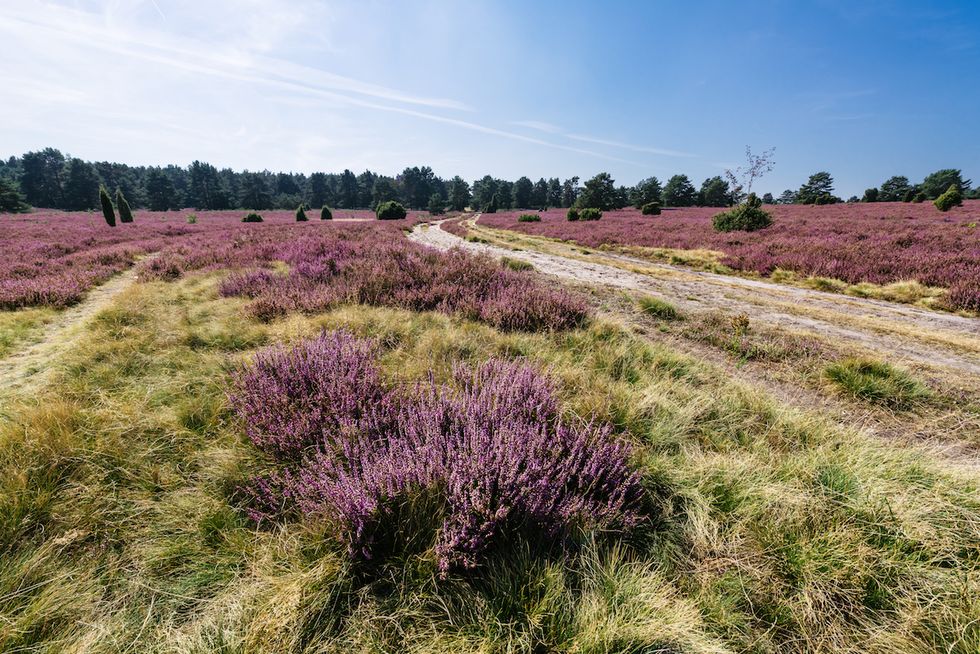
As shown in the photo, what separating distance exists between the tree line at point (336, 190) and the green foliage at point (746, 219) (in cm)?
2067

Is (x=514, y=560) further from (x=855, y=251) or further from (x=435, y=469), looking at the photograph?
(x=855, y=251)

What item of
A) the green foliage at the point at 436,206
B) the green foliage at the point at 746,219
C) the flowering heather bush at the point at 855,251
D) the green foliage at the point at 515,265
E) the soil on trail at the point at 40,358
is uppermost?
the green foliage at the point at 436,206

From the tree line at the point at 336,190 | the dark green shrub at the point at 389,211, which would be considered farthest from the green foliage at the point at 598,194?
the dark green shrub at the point at 389,211

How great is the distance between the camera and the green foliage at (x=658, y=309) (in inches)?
274

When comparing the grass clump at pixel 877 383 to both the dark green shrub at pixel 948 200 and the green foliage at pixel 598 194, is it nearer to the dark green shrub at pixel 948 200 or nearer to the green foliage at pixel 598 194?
the dark green shrub at pixel 948 200

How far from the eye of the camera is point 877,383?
3990 millimetres

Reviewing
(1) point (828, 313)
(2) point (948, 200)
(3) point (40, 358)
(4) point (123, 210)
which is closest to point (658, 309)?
(1) point (828, 313)

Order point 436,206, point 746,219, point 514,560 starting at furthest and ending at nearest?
point 436,206 < point 746,219 < point 514,560

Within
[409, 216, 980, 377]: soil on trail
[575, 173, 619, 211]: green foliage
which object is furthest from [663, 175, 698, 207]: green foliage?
[409, 216, 980, 377]: soil on trail

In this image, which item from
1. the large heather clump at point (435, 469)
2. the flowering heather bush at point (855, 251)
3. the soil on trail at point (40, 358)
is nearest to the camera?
the large heather clump at point (435, 469)

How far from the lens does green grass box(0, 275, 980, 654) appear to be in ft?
4.92

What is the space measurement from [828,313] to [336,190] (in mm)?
109696

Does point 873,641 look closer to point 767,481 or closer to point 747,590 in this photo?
point 747,590

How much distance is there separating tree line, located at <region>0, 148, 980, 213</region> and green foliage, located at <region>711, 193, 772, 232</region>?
814 inches
